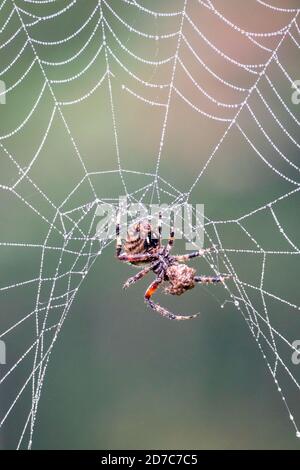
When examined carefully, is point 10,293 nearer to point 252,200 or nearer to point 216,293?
point 216,293

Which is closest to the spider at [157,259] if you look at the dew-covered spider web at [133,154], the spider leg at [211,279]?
the spider leg at [211,279]

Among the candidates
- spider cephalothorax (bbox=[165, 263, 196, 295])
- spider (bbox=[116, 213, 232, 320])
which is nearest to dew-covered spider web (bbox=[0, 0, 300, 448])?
spider (bbox=[116, 213, 232, 320])

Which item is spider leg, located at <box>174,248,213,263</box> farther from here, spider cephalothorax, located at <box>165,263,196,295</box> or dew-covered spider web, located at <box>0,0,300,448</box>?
dew-covered spider web, located at <box>0,0,300,448</box>

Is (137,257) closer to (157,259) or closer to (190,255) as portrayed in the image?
(157,259)

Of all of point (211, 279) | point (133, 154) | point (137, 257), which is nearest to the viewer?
point (211, 279)

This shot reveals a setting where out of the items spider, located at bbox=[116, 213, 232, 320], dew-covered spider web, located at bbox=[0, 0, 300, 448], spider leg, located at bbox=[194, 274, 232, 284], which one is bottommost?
spider leg, located at bbox=[194, 274, 232, 284]

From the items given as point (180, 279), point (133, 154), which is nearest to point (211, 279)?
point (180, 279)

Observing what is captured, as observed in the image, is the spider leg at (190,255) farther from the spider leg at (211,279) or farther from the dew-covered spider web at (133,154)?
the dew-covered spider web at (133,154)

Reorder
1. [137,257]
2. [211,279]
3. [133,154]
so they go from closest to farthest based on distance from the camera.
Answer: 1. [211,279]
2. [137,257]
3. [133,154]

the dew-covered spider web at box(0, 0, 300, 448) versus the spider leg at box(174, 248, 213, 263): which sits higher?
the dew-covered spider web at box(0, 0, 300, 448)

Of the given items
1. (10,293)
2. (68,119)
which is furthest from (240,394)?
(68,119)
